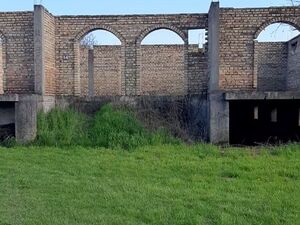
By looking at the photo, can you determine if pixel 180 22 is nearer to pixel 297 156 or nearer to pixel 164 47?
pixel 297 156

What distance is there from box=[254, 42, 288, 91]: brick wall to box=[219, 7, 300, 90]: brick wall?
827 cm

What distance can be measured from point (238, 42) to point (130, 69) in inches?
124

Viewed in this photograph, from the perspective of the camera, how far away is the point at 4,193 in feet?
17.5

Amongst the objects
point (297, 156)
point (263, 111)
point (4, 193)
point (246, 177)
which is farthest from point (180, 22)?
point (4, 193)

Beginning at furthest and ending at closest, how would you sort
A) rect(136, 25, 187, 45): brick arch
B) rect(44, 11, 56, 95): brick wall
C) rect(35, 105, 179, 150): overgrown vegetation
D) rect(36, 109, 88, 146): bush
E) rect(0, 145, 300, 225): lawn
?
rect(136, 25, 187, 45): brick arch < rect(44, 11, 56, 95): brick wall < rect(36, 109, 88, 146): bush < rect(35, 105, 179, 150): overgrown vegetation < rect(0, 145, 300, 225): lawn

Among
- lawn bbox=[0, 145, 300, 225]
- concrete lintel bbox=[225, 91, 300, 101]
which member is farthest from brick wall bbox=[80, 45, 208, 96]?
lawn bbox=[0, 145, 300, 225]

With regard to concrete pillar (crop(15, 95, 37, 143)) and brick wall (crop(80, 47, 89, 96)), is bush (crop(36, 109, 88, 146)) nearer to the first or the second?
concrete pillar (crop(15, 95, 37, 143))

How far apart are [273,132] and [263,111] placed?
0.67m

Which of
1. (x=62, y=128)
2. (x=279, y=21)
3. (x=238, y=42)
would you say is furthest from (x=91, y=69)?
(x=279, y=21)

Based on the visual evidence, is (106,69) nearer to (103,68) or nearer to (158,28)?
(103,68)

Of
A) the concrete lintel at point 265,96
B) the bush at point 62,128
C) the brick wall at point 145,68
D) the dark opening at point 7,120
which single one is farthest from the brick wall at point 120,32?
the brick wall at point 145,68

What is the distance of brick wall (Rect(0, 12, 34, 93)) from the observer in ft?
36.5

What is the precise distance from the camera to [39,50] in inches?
421

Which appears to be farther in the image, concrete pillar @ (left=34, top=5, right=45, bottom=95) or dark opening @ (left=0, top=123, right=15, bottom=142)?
concrete pillar @ (left=34, top=5, right=45, bottom=95)
